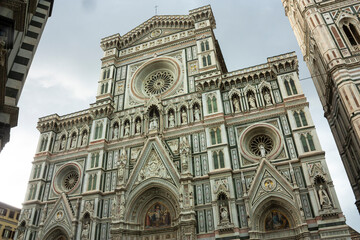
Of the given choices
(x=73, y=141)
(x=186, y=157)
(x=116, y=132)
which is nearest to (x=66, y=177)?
(x=73, y=141)

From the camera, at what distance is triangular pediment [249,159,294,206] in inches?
679

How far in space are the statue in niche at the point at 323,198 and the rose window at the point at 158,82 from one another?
14.6m

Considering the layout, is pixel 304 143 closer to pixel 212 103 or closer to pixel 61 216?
pixel 212 103

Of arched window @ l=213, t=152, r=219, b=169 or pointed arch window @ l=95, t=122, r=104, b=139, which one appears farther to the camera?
pointed arch window @ l=95, t=122, r=104, b=139

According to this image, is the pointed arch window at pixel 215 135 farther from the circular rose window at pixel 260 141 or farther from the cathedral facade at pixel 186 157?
the circular rose window at pixel 260 141

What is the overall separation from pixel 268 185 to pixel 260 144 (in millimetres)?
3287

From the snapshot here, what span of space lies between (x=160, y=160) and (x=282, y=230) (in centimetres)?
925

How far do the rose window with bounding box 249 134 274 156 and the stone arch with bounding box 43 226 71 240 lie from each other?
14.7m

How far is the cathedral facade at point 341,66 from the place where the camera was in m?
19.0

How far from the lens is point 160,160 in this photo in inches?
830

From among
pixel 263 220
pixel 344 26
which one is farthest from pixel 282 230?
pixel 344 26

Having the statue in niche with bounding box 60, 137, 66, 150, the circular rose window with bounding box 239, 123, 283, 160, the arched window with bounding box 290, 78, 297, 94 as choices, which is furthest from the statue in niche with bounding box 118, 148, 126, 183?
the arched window with bounding box 290, 78, 297, 94

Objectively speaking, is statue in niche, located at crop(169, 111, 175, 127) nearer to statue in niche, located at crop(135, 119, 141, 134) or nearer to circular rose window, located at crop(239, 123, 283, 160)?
statue in niche, located at crop(135, 119, 141, 134)

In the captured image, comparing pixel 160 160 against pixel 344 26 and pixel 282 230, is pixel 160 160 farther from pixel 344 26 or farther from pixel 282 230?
pixel 344 26
